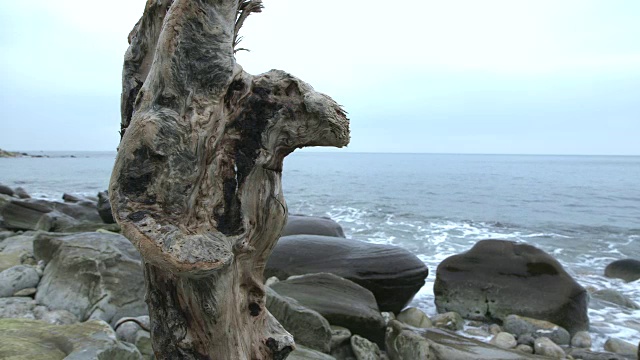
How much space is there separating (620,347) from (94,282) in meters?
7.78

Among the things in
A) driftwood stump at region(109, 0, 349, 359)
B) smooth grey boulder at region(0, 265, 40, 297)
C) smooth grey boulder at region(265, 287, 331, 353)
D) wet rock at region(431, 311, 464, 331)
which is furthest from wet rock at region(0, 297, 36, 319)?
wet rock at region(431, 311, 464, 331)

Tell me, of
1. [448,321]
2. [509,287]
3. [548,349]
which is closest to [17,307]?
[448,321]

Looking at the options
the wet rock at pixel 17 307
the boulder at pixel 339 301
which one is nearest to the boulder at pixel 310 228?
the boulder at pixel 339 301

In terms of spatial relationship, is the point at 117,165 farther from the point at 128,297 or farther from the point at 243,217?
the point at 128,297

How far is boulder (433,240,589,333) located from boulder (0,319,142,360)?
6.52m

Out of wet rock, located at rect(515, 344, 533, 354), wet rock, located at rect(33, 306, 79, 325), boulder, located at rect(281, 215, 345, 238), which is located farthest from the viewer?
boulder, located at rect(281, 215, 345, 238)

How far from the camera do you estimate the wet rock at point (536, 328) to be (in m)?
7.54

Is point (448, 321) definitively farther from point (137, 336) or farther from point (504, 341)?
point (137, 336)

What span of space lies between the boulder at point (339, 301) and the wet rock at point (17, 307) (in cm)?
295

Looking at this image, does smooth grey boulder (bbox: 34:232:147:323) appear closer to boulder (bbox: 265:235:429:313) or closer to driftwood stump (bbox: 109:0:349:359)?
boulder (bbox: 265:235:429:313)

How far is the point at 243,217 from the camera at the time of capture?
2273 mm

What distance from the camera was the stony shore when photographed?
4.51 metres

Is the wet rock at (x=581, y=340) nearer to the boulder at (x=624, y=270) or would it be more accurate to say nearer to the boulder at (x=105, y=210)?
the boulder at (x=624, y=270)

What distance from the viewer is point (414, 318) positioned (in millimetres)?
7711
